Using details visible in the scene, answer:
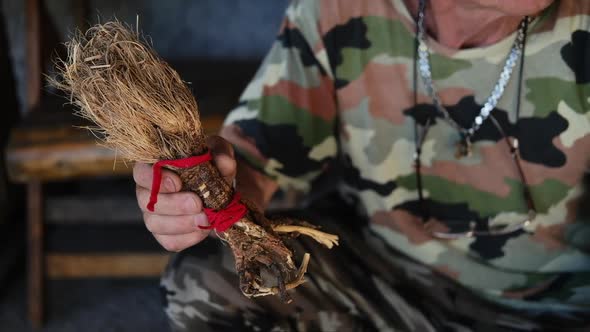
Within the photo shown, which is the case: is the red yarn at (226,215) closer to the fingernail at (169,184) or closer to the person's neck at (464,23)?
the fingernail at (169,184)

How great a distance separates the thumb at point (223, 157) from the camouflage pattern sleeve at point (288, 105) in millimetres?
225

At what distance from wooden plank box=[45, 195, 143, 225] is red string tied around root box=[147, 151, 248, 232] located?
40.0 inches

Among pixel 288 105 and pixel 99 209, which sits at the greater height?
pixel 288 105

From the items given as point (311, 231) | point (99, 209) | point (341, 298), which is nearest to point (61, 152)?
point (99, 209)

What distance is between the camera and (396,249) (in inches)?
46.5

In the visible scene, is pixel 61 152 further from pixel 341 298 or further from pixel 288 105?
pixel 341 298

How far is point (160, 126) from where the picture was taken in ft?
2.45

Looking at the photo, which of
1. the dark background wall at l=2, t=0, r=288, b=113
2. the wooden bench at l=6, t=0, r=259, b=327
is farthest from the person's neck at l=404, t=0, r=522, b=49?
the dark background wall at l=2, t=0, r=288, b=113

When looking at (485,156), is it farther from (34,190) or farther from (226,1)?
(226,1)

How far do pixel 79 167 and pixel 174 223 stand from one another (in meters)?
0.78

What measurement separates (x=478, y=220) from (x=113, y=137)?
63 centimetres

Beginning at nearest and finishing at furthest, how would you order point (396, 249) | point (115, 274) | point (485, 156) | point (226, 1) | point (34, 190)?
point (485, 156)
point (396, 249)
point (34, 190)
point (115, 274)
point (226, 1)

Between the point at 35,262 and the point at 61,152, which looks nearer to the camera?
the point at 61,152

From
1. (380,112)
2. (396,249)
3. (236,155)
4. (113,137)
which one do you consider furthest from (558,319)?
(113,137)
